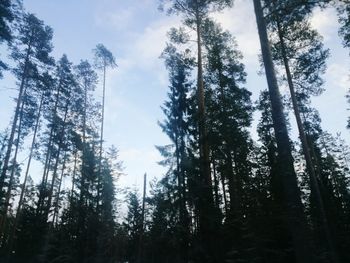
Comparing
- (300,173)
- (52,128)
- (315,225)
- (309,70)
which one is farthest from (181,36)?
(300,173)

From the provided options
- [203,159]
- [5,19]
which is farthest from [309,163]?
[5,19]

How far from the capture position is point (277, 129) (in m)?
6.91

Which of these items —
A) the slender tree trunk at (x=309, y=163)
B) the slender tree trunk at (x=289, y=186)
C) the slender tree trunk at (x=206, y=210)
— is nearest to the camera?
the slender tree trunk at (x=289, y=186)

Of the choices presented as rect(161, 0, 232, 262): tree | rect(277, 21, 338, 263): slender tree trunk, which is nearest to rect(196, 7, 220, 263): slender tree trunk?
rect(161, 0, 232, 262): tree

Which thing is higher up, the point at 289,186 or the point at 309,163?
the point at 309,163

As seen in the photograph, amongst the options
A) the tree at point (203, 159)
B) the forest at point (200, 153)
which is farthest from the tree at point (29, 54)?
the tree at point (203, 159)

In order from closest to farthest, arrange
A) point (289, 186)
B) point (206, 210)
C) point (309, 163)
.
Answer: point (289, 186), point (206, 210), point (309, 163)

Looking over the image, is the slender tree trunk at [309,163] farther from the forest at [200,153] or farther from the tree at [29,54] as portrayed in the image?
the tree at [29,54]

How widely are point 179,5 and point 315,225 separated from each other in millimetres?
14172

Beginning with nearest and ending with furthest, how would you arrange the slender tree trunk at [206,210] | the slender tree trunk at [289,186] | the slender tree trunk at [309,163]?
1. the slender tree trunk at [289,186]
2. the slender tree trunk at [309,163]
3. the slender tree trunk at [206,210]

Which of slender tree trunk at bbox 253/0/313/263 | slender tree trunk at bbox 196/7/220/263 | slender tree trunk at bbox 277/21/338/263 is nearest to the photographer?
slender tree trunk at bbox 253/0/313/263

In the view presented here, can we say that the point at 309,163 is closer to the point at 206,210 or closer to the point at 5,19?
the point at 206,210

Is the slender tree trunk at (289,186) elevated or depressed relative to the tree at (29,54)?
depressed

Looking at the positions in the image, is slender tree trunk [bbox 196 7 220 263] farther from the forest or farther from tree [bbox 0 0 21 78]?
tree [bbox 0 0 21 78]
